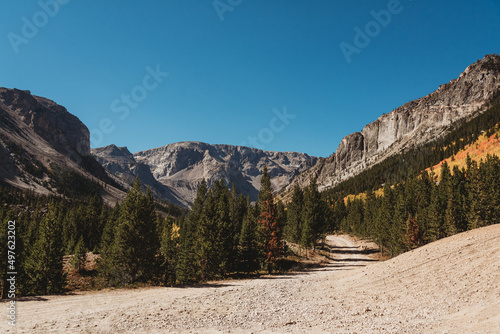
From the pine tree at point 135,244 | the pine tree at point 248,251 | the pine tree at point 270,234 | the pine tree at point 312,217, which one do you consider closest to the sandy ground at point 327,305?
the pine tree at point 135,244

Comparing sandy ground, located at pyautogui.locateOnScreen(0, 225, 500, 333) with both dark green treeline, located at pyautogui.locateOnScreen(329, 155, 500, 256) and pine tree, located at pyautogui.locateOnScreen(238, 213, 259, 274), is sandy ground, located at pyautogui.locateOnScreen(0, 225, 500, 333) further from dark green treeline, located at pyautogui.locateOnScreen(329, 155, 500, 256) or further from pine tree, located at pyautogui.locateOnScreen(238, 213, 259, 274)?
dark green treeline, located at pyautogui.locateOnScreen(329, 155, 500, 256)

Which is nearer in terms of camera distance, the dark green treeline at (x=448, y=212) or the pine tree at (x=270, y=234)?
the pine tree at (x=270, y=234)

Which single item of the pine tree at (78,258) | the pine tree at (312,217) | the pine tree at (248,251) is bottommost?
the pine tree at (78,258)

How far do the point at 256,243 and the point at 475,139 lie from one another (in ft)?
469

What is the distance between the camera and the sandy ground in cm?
1312

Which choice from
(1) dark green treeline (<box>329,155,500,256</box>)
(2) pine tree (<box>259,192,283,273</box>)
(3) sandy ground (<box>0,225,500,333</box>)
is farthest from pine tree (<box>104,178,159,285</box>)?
(1) dark green treeline (<box>329,155,500,256</box>)

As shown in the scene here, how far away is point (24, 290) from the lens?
98.4 feet

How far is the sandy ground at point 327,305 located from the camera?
13125 mm

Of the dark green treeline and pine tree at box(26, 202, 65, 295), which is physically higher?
the dark green treeline

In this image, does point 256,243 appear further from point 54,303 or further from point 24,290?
point 24,290

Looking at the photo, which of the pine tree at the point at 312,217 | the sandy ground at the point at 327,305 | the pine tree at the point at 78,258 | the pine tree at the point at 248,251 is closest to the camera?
the sandy ground at the point at 327,305

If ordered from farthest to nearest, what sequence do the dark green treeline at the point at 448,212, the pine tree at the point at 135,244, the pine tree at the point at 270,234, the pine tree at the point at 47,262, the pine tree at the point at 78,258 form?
the pine tree at the point at 78,258 < the dark green treeline at the point at 448,212 < the pine tree at the point at 270,234 < the pine tree at the point at 47,262 < the pine tree at the point at 135,244

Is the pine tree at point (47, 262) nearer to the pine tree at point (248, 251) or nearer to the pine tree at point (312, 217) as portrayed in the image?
the pine tree at point (248, 251)

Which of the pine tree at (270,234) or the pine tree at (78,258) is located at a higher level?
the pine tree at (270,234)
